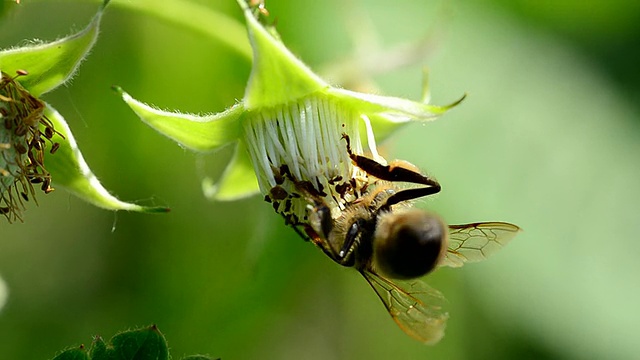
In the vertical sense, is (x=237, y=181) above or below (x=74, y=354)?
above

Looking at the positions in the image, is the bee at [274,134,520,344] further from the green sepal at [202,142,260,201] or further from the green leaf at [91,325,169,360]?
the green leaf at [91,325,169,360]

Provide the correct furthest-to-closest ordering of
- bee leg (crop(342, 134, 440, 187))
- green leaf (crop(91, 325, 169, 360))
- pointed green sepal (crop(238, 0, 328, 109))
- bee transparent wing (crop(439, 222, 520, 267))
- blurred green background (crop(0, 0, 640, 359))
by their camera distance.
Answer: blurred green background (crop(0, 0, 640, 359)) < bee transparent wing (crop(439, 222, 520, 267)) < bee leg (crop(342, 134, 440, 187)) < green leaf (crop(91, 325, 169, 360)) < pointed green sepal (crop(238, 0, 328, 109))

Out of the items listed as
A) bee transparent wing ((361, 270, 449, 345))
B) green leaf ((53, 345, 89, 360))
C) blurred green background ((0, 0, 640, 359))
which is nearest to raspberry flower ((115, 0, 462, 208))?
bee transparent wing ((361, 270, 449, 345))

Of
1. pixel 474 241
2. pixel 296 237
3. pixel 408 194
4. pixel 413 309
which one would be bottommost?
pixel 296 237

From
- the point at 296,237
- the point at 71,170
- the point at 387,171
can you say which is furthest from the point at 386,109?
the point at 296,237

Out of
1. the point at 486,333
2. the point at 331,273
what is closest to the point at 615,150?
the point at 486,333

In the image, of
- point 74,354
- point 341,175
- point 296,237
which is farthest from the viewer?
point 296,237

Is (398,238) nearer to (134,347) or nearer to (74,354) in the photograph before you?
(134,347)
